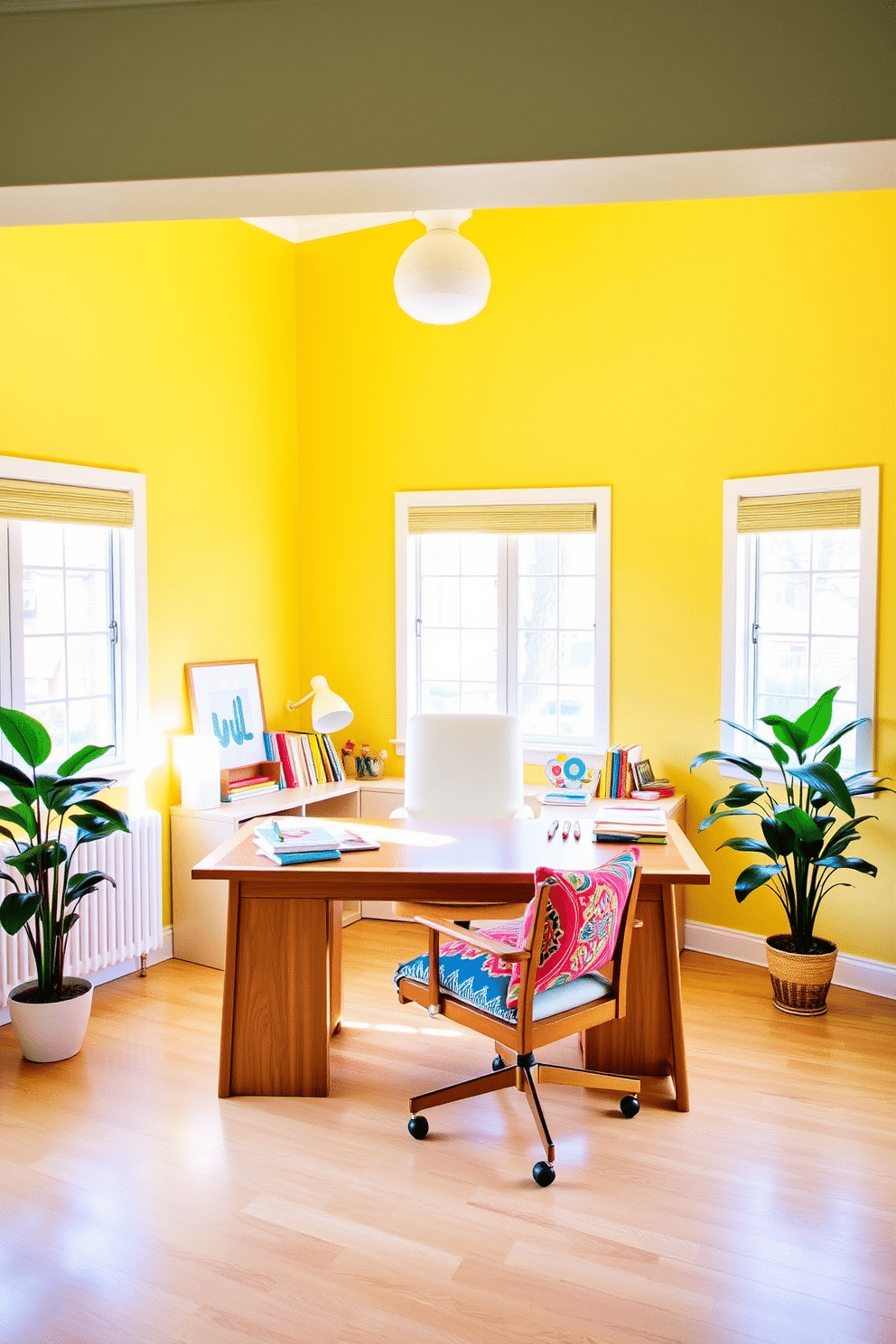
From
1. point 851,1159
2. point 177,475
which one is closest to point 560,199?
point 851,1159

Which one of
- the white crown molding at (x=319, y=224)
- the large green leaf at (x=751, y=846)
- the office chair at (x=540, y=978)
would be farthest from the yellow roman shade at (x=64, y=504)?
the large green leaf at (x=751, y=846)

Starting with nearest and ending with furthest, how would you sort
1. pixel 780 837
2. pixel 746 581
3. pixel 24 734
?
pixel 24 734, pixel 780 837, pixel 746 581

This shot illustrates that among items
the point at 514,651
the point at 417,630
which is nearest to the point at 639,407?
the point at 514,651

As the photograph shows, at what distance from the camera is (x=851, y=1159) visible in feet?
9.86

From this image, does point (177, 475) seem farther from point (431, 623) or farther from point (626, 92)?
point (626, 92)

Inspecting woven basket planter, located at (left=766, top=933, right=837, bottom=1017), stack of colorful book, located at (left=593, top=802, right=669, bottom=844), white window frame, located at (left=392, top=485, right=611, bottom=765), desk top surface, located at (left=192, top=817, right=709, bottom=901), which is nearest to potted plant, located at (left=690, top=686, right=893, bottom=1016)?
woven basket planter, located at (left=766, top=933, right=837, bottom=1017)

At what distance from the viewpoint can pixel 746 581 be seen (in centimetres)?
477

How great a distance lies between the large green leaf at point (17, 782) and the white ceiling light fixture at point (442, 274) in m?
2.03

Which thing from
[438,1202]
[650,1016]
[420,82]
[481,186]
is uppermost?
[420,82]

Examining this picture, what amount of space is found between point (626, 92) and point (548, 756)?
3.65 metres

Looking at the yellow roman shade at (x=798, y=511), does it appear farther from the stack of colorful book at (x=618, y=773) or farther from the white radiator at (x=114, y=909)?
the white radiator at (x=114, y=909)

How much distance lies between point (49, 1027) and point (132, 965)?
0.95m

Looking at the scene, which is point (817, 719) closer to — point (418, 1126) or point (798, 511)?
point (798, 511)

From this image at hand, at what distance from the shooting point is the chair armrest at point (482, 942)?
8.89ft
